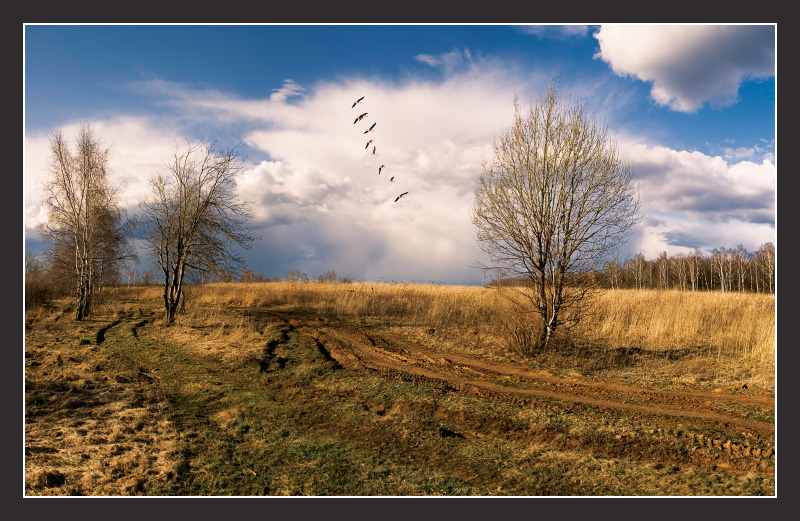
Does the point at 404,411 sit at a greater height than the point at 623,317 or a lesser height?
lesser

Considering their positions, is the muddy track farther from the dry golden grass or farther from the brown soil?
the dry golden grass

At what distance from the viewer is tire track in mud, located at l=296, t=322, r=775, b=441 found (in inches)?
→ 281

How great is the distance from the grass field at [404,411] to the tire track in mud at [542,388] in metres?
0.06

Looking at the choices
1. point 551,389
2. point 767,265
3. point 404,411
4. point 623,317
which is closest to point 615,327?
point 623,317

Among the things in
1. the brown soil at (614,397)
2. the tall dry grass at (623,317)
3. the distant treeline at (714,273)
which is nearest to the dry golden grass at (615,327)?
the tall dry grass at (623,317)

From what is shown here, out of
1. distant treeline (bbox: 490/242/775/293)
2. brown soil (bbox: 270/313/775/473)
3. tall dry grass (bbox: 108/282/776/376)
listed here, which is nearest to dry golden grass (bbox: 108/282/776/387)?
tall dry grass (bbox: 108/282/776/376)

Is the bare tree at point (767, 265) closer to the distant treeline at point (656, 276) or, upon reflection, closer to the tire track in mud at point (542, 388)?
the distant treeline at point (656, 276)

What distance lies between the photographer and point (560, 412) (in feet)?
23.4

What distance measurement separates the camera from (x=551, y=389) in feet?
29.2

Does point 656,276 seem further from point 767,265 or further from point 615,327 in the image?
point 615,327

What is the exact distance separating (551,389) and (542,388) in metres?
0.18

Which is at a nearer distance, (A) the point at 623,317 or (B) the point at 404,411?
(B) the point at 404,411

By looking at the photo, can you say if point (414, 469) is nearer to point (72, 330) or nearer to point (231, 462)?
point (231, 462)

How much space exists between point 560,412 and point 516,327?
19.6ft
